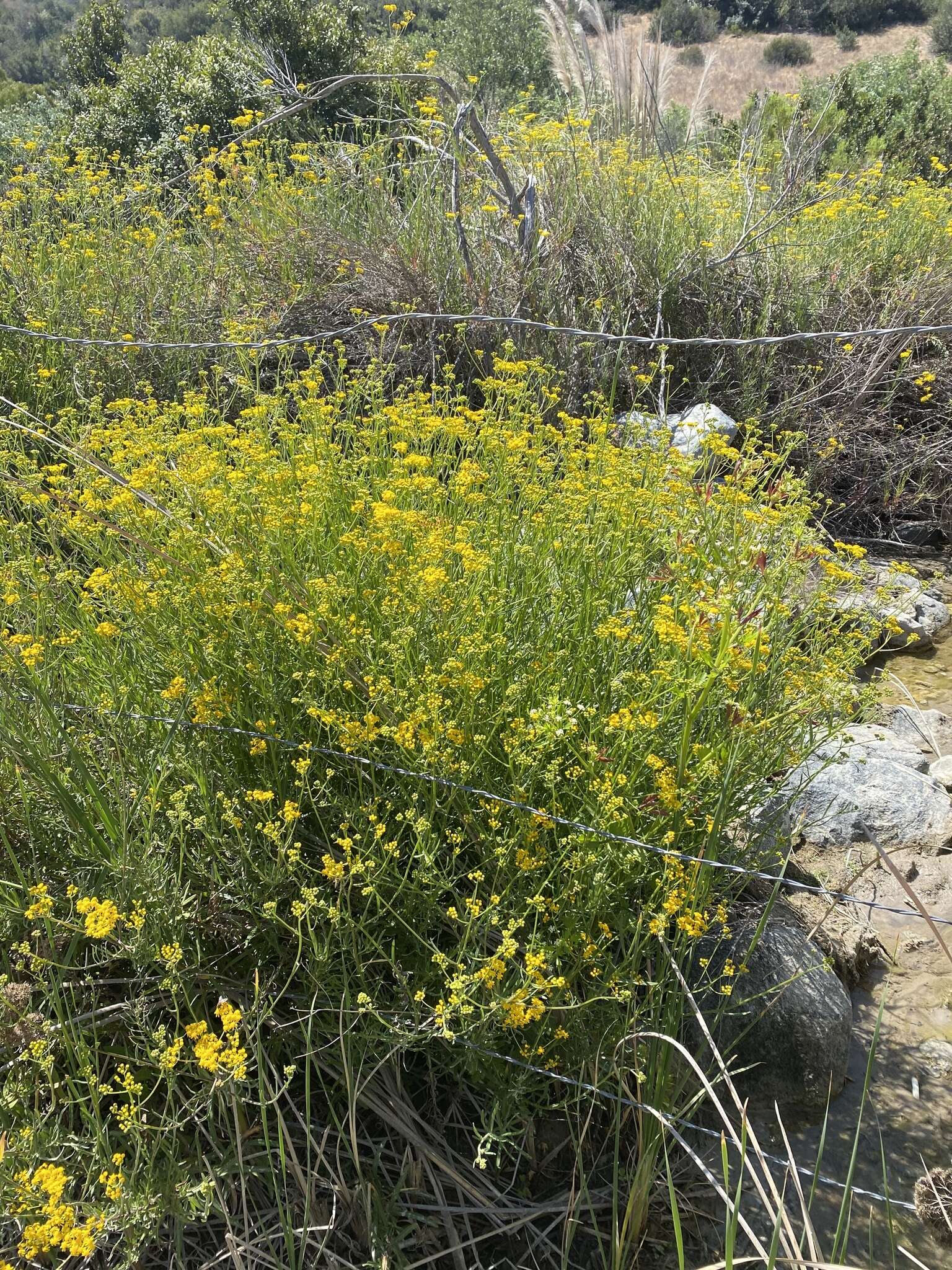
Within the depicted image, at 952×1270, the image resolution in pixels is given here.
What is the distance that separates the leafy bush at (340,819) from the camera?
5.34 feet

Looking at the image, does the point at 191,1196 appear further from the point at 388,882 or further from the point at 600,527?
the point at 600,527

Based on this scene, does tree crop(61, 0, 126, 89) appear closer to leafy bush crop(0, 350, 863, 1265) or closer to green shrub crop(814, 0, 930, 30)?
leafy bush crop(0, 350, 863, 1265)

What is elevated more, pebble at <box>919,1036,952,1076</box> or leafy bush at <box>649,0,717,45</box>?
leafy bush at <box>649,0,717,45</box>

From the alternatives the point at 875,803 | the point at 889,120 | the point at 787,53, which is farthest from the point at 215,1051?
the point at 787,53

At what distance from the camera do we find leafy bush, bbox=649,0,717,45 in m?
35.6

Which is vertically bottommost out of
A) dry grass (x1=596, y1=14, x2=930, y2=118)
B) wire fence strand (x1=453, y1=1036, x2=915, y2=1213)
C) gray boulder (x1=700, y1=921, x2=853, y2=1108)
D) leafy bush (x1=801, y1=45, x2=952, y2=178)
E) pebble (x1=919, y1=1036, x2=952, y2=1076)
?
pebble (x1=919, y1=1036, x2=952, y2=1076)

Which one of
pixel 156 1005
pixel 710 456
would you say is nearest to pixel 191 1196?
pixel 156 1005

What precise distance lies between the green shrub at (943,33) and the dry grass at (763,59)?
1.87ft

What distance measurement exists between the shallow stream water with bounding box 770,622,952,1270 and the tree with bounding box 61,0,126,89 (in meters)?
20.9

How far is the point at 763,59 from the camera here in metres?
36.5

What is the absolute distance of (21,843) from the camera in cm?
204

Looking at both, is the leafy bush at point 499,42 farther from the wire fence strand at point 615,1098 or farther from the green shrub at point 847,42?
the wire fence strand at point 615,1098

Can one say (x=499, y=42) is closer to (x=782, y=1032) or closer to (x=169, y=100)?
(x=169, y=100)

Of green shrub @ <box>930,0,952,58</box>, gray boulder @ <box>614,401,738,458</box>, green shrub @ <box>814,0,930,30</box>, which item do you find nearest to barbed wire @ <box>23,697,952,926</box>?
gray boulder @ <box>614,401,738,458</box>
